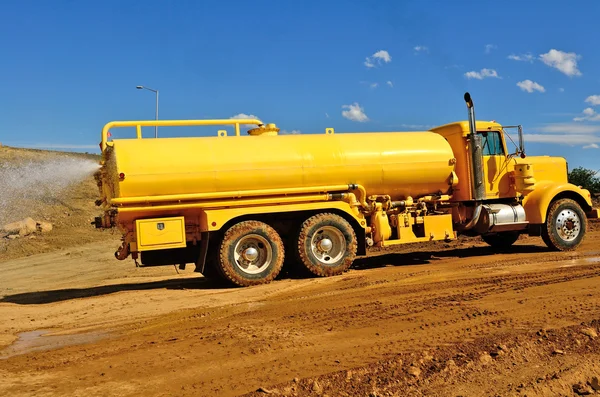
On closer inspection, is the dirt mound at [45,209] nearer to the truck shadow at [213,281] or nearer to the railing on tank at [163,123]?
the truck shadow at [213,281]

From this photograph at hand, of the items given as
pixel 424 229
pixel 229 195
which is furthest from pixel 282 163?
pixel 424 229

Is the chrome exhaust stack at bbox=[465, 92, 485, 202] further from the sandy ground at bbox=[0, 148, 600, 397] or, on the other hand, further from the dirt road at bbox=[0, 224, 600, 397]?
the dirt road at bbox=[0, 224, 600, 397]

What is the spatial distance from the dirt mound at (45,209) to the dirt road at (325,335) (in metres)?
12.1

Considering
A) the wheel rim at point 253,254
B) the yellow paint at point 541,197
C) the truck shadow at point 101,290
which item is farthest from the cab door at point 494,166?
the truck shadow at point 101,290

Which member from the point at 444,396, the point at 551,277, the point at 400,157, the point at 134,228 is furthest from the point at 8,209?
the point at 444,396

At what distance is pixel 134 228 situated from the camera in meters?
10.3

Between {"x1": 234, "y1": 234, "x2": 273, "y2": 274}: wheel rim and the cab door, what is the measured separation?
5.50 m

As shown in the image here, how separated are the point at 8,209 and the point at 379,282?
25161 mm

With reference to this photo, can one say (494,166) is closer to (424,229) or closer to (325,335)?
(424,229)

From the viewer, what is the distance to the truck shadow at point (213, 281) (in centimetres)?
1093

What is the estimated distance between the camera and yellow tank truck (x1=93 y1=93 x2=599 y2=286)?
33.6 feet

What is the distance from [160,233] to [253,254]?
5.68 feet

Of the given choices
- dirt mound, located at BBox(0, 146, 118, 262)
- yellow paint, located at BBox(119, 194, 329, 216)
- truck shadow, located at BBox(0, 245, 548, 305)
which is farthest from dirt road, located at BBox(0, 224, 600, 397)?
dirt mound, located at BBox(0, 146, 118, 262)

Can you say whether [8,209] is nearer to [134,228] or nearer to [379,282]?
[134,228]
